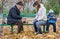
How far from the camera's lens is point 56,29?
377 inches

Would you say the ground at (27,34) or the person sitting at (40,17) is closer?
the ground at (27,34)

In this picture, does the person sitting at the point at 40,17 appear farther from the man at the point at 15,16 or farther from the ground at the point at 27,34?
the man at the point at 15,16

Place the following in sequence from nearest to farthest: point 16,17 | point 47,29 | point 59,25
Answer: point 16,17 < point 47,29 < point 59,25

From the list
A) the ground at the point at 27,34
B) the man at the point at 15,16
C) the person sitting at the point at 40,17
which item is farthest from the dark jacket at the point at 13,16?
the person sitting at the point at 40,17

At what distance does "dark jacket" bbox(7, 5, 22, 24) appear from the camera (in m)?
8.67

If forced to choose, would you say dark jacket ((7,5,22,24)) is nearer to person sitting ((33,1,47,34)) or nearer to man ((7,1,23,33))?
man ((7,1,23,33))

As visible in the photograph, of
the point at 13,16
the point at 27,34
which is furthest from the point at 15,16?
the point at 27,34

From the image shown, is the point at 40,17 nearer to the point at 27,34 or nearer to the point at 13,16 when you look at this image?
the point at 27,34

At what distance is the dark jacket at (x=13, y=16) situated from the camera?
28.5 ft

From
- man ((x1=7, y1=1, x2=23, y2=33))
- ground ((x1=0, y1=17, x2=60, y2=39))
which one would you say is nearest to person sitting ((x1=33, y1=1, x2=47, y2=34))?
ground ((x1=0, y1=17, x2=60, y2=39))

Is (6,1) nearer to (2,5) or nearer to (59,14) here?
(2,5)

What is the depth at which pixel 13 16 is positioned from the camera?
867cm

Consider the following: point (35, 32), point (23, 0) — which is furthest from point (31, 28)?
point (23, 0)

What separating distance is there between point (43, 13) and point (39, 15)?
0.52 ft
